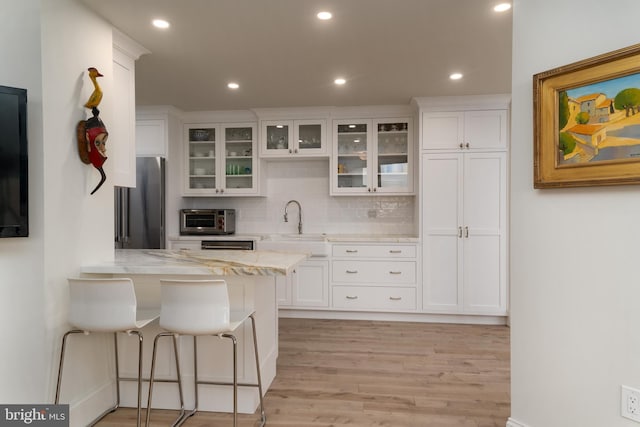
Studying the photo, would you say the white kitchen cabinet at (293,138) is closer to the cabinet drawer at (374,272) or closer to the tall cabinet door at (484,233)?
the cabinet drawer at (374,272)

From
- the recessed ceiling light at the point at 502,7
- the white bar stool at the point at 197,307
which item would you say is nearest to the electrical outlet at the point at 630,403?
the white bar stool at the point at 197,307

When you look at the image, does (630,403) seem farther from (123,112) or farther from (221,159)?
(221,159)

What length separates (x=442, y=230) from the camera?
4.14 metres

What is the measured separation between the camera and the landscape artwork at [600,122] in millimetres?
1520

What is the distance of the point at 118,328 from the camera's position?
1.96m

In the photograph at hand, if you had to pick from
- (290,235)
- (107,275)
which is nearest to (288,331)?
(290,235)

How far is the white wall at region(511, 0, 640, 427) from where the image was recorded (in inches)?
61.9

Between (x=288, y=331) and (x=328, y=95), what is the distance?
8.22 ft

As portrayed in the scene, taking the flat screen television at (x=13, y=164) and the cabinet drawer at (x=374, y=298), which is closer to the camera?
the flat screen television at (x=13, y=164)

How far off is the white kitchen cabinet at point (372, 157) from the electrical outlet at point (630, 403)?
121 inches

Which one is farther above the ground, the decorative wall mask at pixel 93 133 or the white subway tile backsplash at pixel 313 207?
the decorative wall mask at pixel 93 133

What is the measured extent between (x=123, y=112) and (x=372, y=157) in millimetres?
2723

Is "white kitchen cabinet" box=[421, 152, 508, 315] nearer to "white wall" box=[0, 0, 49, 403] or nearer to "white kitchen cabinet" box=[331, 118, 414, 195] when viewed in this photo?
"white kitchen cabinet" box=[331, 118, 414, 195]

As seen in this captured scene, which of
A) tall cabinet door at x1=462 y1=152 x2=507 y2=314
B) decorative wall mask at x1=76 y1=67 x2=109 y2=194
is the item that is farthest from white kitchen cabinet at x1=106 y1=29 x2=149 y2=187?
tall cabinet door at x1=462 y1=152 x2=507 y2=314
